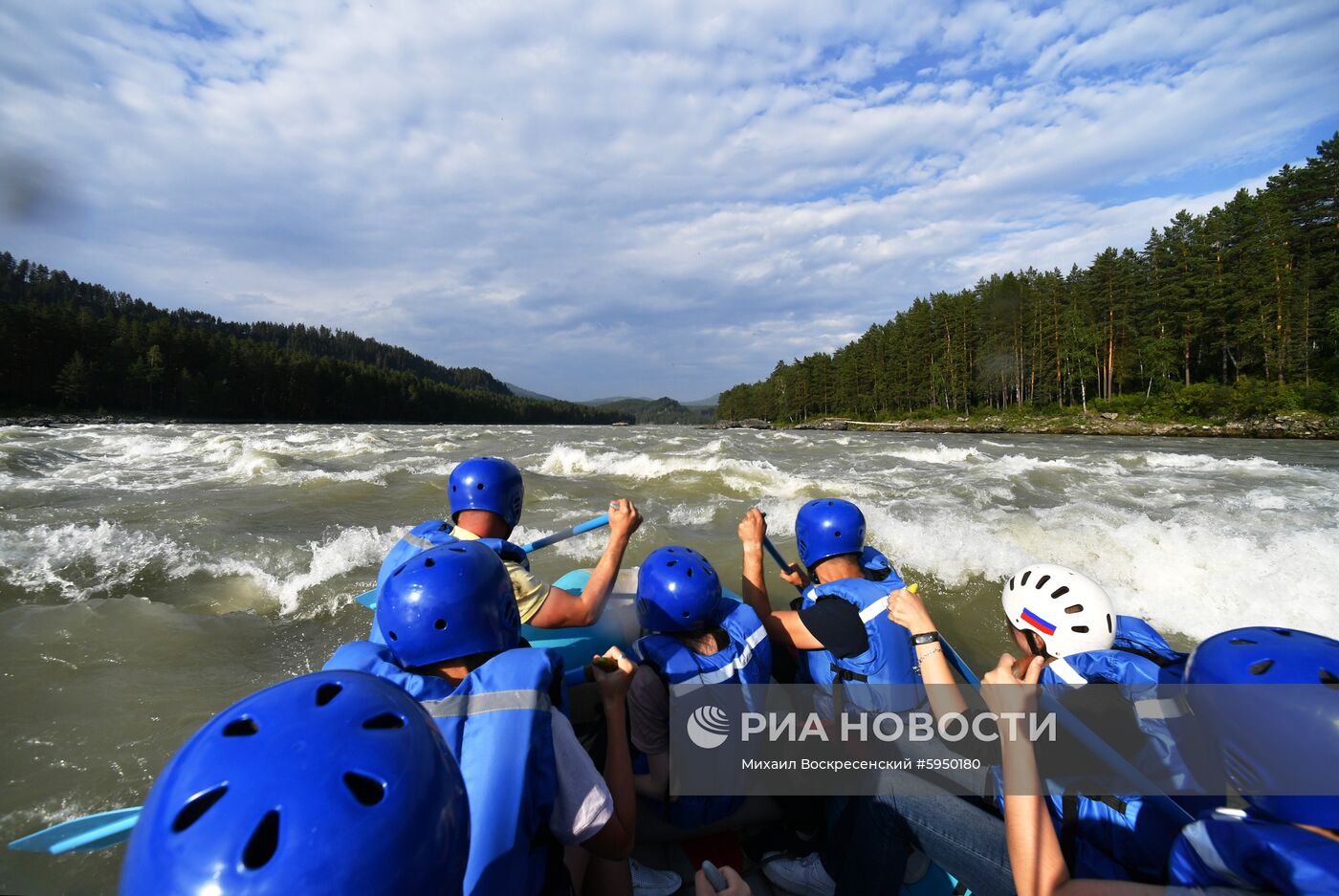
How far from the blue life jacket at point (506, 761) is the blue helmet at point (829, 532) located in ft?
7.23

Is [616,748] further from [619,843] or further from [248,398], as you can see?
[248,398]

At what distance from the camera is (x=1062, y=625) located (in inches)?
111

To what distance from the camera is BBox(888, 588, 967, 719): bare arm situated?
2484 millimetres

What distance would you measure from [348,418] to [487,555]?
111741mm

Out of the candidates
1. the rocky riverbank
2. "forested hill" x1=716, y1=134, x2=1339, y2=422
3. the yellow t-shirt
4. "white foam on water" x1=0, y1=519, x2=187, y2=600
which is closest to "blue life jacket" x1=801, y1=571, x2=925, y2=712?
the yellow t-shirt

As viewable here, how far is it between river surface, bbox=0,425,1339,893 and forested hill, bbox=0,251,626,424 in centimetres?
7245

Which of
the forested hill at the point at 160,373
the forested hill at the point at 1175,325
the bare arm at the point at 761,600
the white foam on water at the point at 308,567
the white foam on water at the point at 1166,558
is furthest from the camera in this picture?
the forested hill at the point at 160,373

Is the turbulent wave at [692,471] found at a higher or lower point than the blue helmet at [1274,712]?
lower

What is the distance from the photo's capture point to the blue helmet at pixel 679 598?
9.31 ft

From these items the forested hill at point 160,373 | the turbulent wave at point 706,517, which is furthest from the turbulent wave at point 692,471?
the forested hill at point 160,373

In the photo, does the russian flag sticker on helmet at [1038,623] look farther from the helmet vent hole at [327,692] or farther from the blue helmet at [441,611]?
the helmet vent hole at [327,692]

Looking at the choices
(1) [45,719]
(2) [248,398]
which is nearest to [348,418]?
(2) [248,398]

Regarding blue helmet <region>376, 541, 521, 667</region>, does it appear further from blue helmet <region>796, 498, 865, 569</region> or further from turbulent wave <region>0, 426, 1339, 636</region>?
turbulent wave <region>0, 426, 1339, 636</region>

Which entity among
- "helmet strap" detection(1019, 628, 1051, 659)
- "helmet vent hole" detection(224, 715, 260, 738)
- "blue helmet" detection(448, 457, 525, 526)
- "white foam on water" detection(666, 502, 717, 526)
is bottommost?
"white foam on water" detection(666, 502, 717, 526)
